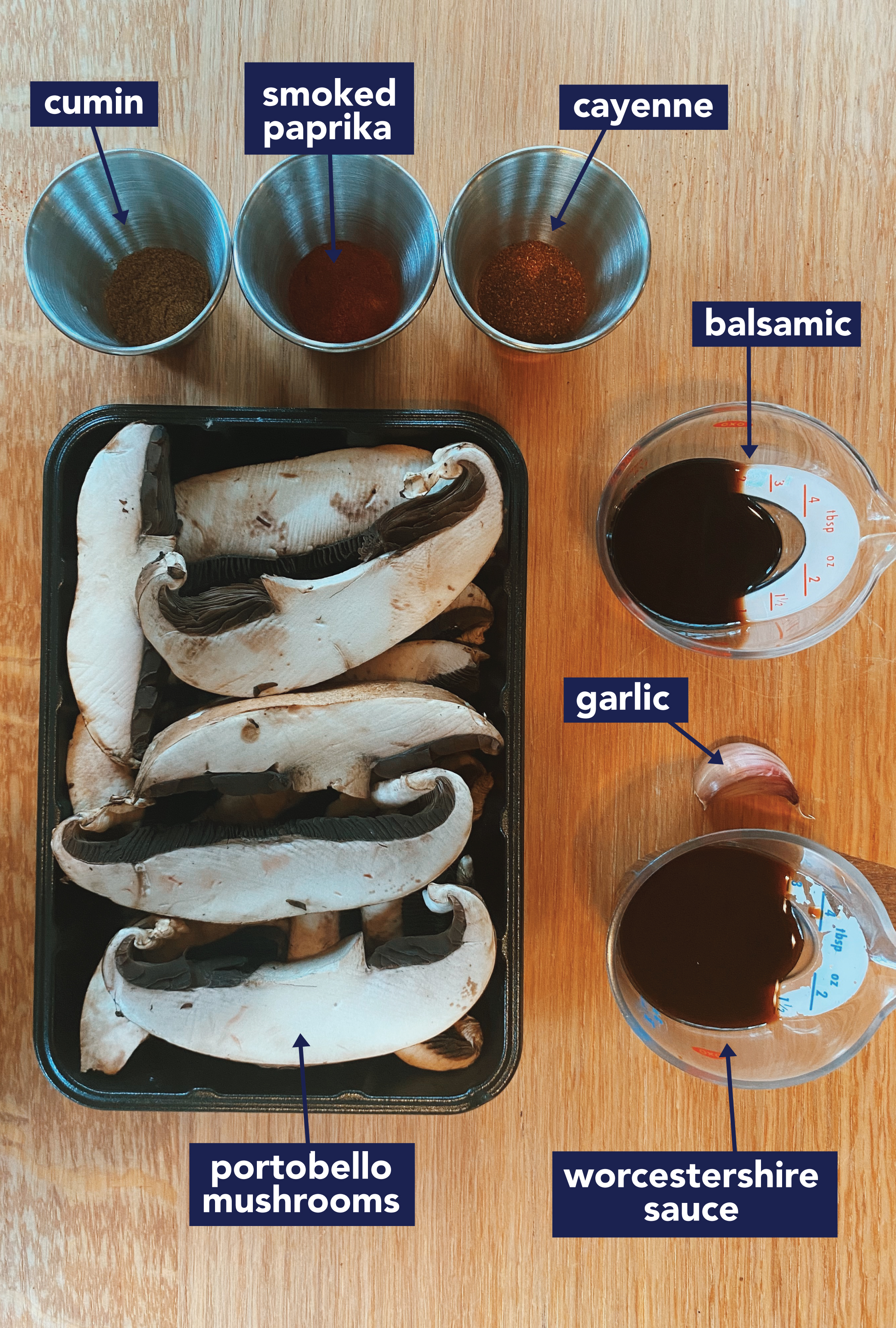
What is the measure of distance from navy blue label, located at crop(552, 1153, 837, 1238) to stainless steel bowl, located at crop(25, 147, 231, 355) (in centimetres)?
94

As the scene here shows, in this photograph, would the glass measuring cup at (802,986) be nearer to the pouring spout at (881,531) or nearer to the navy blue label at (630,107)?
the pouring spout at (881,531)

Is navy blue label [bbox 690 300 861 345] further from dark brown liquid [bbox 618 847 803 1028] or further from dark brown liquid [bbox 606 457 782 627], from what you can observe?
dark brown liquid [bbox 618 847 803 1028]

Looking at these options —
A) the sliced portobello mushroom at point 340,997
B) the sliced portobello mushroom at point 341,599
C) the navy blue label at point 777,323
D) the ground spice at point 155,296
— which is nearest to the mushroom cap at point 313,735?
the sliced portobello mushroom at point 341,599

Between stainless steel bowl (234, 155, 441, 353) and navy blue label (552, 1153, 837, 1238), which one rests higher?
stainless steel bowl (234, 155, 441, 353)

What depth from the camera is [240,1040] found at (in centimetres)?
72

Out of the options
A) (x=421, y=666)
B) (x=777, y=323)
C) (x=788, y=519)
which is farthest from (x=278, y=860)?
(x=777, y=323)

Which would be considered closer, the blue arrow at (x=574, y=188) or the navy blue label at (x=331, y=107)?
the blue arrow at (x=574, y=188)

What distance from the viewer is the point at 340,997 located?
28.2 inches

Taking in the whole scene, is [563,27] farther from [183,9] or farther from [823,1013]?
[823,1013]

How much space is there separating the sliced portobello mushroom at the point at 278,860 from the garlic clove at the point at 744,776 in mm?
266

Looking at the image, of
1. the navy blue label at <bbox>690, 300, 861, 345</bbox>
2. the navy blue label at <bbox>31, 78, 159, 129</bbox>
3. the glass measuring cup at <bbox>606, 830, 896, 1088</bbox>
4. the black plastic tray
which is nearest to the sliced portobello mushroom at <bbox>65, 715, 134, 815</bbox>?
the black plastic tray

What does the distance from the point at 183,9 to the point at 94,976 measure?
944 mm

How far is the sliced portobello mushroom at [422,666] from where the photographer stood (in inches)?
29.2

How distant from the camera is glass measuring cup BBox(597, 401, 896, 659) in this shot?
0.73 metres
